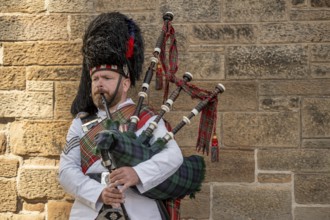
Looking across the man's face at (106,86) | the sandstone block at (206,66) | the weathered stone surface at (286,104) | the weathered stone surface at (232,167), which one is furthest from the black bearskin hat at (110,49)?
the weathered stone surface at (286,104)

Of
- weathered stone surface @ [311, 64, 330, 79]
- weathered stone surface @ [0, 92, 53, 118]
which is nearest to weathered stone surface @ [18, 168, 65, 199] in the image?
weathered stone surface @ [0, 92, 53, 118]

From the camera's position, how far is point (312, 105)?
4219 mm

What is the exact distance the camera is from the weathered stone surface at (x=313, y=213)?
4.16m

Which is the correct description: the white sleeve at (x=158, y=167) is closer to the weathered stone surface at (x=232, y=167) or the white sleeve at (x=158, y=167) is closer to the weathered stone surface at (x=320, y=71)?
the weathered stone surface at (x=232, y=167)

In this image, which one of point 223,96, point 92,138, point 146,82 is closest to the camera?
point 92,138

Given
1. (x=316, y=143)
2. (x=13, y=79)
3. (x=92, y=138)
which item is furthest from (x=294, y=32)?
(x=13, y=79)

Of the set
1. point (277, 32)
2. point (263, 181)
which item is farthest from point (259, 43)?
point (263, 181)

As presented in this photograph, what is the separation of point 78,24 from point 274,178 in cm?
156

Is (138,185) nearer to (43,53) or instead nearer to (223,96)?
(223,96)

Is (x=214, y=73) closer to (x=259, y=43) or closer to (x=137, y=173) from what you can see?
(x=259, y=43)

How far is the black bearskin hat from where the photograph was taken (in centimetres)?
351

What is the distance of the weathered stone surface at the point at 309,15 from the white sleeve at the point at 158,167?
55.5 inches

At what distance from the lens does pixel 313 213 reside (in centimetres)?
416

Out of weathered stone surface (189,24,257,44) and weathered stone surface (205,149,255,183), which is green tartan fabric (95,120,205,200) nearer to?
weathered stone surface (205,149,255,183)
